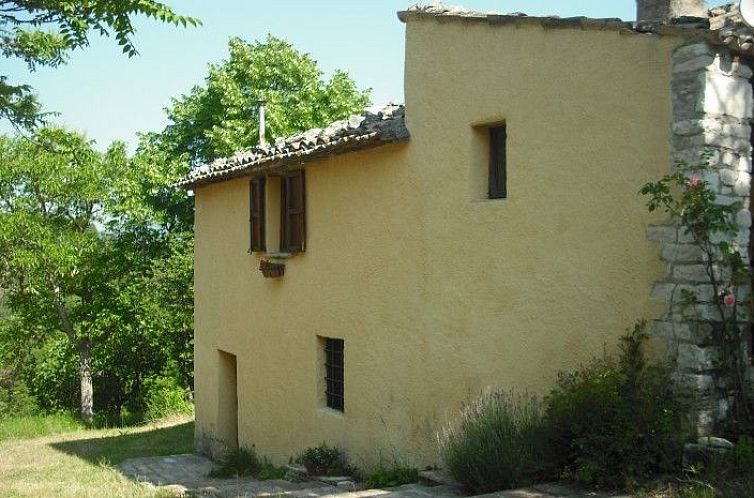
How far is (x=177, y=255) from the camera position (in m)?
25.0

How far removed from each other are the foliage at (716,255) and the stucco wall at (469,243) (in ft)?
1.21

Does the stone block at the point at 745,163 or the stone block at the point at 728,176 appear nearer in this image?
the stone block at the point at 728,176

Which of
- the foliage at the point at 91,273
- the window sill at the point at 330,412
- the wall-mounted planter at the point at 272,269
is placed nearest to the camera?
the window sill at the point at 330,412

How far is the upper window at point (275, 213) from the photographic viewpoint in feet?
40.9

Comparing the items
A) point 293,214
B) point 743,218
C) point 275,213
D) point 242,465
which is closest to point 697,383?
point 743,218

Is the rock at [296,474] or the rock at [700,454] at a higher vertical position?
the rock at [700,454]

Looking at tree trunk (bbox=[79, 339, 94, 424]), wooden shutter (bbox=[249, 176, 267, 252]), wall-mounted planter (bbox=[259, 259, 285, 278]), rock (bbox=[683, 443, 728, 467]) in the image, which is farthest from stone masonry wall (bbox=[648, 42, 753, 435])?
tree trunk (bbox=[79, 339, 94, 424])

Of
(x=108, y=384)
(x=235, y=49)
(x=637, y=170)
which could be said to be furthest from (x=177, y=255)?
(x=637, y=170)

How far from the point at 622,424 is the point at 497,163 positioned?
11.1ft

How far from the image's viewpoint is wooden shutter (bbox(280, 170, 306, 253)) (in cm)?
1227

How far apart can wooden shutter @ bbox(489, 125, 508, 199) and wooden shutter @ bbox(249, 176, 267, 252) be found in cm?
480

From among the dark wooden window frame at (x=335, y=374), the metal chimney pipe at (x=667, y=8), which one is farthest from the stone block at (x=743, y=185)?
the dark wooden window frame at (x=335, y=374)

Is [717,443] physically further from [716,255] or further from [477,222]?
[477,222]

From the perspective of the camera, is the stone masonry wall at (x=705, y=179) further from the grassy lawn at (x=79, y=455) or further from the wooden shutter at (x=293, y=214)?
the wooden shutter at (x=293, y=214)
